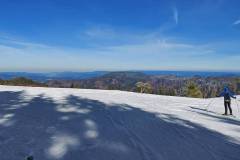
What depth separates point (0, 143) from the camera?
541 cm

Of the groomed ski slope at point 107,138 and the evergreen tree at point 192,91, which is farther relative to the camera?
the evergreen tree at point 192,91

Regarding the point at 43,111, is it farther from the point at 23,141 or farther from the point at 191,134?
the point at 191,134

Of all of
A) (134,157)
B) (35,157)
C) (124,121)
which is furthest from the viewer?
(124,121)

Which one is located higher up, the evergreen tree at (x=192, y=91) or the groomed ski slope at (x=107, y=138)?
the groomed ski slope at (x=107, y=138)

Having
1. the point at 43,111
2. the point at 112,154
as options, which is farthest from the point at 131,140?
the point at 43,111

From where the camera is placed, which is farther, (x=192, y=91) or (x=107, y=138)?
(x=192, y=91)

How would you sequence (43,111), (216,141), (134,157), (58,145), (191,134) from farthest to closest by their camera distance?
1. (43,111)
2. (191,134)
3. (216,141)
4. (58,145)
5. (134,157)

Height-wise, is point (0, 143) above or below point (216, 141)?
above

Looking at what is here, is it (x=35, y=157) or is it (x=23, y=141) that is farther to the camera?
(x=23, y=141)

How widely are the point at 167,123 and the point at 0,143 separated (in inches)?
220

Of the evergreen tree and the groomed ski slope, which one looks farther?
the evergreen tree

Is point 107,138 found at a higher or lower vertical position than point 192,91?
higher

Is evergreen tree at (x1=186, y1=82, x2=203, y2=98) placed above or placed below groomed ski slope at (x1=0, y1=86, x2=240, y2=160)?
below

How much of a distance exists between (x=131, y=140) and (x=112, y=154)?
3.87ft
